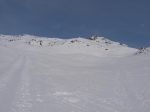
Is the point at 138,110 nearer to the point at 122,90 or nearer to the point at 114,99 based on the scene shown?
the point at 114,99

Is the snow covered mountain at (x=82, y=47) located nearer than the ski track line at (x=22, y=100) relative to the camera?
No

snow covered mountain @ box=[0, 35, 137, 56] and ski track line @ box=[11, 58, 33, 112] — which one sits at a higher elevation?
snow covered mountain @ box=[0, 35, 137, 56]

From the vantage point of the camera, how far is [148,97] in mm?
10781

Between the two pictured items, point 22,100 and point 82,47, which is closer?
point 22,100

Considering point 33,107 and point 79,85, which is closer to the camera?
point 33,107

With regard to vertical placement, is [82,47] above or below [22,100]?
above

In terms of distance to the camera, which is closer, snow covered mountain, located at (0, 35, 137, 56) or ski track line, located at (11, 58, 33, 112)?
ski track line, located at (11, 58, 33, 112)

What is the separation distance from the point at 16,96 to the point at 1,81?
3072 mm

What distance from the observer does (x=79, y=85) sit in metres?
13.1

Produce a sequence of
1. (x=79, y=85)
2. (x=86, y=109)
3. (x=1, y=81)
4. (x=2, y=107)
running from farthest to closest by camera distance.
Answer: (x=79, y=85), (x=1, y=81), (x=86, y=109), (x=2, y=107)

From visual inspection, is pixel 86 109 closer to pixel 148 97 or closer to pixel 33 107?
pixel 33 107

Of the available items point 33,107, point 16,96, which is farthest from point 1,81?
point 33,107

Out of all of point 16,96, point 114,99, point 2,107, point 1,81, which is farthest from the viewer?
point 1,81

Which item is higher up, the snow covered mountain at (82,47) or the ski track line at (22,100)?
the snow covered mountain at (82,47)
